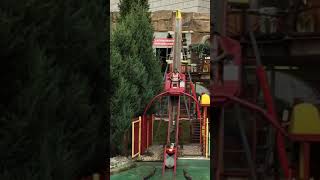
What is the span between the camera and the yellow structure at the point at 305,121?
0.96 m

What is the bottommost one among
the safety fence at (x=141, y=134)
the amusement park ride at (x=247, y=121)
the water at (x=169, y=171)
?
the water at (x=169, y=171)

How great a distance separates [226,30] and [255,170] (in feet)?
1.09

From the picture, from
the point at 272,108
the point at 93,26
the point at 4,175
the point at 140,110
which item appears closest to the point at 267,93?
the point at 272,108

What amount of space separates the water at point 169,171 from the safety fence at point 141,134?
10cm

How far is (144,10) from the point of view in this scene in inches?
89.0

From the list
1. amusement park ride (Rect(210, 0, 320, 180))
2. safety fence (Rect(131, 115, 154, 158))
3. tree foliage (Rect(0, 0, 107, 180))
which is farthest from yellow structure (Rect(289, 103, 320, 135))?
safety fence (Rect(131, 115, 154, 158))

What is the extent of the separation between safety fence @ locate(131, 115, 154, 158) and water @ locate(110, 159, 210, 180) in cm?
10

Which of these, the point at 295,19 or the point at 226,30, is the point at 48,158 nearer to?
the point at 226,30

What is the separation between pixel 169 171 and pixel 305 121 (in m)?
1.73

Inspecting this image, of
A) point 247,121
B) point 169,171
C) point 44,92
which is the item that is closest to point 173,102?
point 169,171

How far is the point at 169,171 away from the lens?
2.62 meters

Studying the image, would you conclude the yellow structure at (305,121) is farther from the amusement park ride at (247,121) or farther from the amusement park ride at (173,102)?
the amusement park ride at (173,102)

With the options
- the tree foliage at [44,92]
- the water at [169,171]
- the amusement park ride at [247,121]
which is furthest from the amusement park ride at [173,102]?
the tree foliage at [44,92]

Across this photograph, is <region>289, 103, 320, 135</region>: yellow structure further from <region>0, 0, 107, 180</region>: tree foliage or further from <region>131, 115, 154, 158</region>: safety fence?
<region>131, 115, 154, 158</region>: safety fence
